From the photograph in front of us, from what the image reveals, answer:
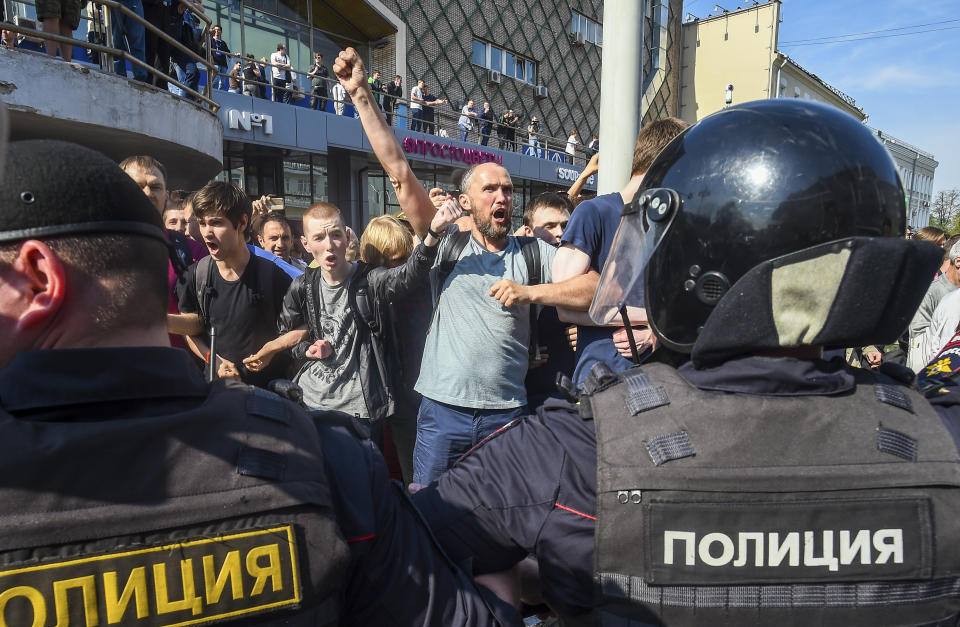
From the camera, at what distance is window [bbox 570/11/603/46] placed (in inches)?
1008

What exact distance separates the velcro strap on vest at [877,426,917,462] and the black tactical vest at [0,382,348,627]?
0.91 metres

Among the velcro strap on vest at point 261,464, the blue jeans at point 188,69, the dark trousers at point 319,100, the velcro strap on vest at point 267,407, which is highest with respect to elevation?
the dark trousers at point 319,100

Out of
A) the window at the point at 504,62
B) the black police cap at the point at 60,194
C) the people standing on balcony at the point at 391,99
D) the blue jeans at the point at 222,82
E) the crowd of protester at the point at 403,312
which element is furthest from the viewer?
the window at the point at 504,62

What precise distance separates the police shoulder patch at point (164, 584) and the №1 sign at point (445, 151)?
14963 mm

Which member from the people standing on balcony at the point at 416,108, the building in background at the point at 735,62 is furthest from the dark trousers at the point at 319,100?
the building in background at the point at 735,62

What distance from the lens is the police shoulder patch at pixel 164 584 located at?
781mm

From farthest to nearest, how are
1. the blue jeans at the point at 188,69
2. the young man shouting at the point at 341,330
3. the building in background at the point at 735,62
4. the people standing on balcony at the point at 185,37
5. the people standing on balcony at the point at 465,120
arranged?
the building in background at the point at 735,62 → the people standing on balcony at the point at 465,120 → the blue jeans at the point at 188,69 → the people standing on balcony at the point at 185,37 → the young man shouting at the point at 341,330

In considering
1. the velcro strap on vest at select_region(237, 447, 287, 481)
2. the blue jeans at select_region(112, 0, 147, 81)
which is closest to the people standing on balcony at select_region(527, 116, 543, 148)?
the blue jeans at select_region(112, 0, 147, 81)

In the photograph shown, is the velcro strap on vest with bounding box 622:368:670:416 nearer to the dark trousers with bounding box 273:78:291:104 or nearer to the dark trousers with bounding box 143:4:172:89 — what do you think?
the dark trousers with bounding box 143:4:172:89

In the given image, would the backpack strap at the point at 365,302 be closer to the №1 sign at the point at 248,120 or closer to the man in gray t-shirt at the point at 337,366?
the man in gray t-shirt at the point at 337,366

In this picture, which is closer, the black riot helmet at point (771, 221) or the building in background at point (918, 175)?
the black riot helmet at point (771, 221)

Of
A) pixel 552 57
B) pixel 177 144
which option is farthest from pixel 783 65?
pixel 177 144

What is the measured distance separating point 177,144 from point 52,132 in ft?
4.34

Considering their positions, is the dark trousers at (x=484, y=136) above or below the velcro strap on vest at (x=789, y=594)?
above
